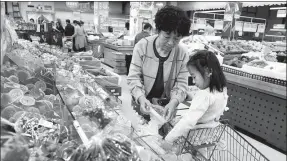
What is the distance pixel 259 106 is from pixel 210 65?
2.33 m

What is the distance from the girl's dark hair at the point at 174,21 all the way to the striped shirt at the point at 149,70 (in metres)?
0.31

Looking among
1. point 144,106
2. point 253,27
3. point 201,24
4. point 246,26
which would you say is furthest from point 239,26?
point 144,106

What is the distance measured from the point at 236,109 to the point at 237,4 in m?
3.94

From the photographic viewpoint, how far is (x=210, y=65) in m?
1.79

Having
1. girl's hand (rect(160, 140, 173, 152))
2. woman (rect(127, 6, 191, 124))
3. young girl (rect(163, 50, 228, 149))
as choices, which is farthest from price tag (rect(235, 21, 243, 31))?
girl's hand (rect(160, 140, 173, 152))

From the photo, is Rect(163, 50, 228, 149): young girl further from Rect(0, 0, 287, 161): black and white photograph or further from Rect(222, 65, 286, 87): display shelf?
Rect(222, 65, 286, 87): display shelf

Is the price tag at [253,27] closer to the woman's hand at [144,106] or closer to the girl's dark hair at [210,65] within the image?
the girl's dark hair at [210,65]

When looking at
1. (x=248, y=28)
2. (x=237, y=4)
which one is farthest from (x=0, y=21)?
(x=248, y=28)

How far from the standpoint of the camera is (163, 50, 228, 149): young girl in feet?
5.74

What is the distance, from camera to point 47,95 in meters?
1.83

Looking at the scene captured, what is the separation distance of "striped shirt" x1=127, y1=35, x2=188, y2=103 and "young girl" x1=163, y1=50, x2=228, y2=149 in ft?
0.83

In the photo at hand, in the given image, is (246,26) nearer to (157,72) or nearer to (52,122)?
(157,72)

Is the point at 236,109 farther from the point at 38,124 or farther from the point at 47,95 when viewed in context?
the point at 38,124

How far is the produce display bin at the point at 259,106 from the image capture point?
3.39 meters
